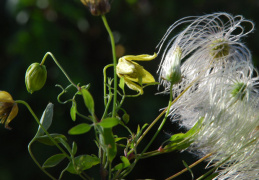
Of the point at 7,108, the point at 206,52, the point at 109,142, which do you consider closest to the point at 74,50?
the point at 206,52

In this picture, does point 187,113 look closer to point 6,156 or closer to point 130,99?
point 130,99

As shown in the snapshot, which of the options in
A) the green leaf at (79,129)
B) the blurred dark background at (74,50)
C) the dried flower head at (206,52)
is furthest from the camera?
the blurred dark background at (74,50)

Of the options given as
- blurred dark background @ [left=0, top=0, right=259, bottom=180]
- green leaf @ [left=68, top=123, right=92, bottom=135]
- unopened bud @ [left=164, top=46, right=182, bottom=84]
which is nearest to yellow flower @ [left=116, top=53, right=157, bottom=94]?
unopened bud @ [left=164, top=46, right=182, bottom=84]

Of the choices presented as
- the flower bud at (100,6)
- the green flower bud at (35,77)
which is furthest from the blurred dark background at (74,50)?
the flower bud at (100,6)

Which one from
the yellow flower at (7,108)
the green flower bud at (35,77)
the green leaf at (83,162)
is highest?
the green flower bud at (35,77)

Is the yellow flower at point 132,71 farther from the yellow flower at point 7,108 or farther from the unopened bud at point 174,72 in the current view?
the yellow flower at point 7,108

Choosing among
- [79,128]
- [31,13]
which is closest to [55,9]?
[31,13]

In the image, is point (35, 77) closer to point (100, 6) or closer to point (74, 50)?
point (100, 6)

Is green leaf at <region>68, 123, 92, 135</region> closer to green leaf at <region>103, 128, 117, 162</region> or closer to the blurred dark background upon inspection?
green leaf at <region>103, 128, 117, 162</region>

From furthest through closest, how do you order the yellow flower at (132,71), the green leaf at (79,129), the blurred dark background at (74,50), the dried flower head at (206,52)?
the blurred dark background at (74,50) < the dried flower head at (206,52) < the yellow flower at (132,71) < the green leaf at (79,129)
